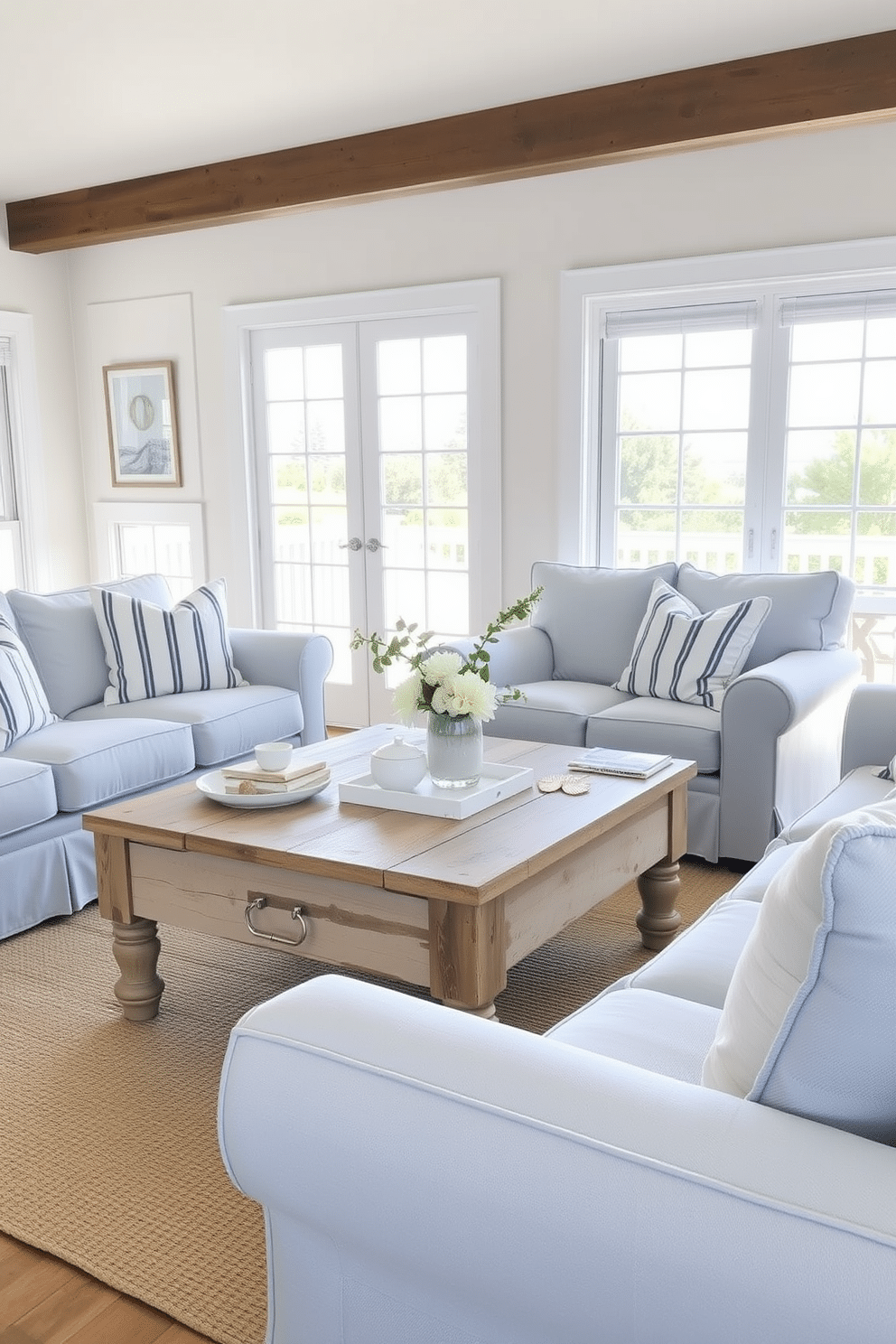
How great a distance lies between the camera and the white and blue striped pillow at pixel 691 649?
3.89 meters

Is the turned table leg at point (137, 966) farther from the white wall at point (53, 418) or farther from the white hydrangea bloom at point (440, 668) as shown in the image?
the white wall at point (53, 418)

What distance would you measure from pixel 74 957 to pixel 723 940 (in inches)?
75.1

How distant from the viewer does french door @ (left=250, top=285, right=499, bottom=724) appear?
5.25 meters

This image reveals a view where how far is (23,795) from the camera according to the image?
124 inches

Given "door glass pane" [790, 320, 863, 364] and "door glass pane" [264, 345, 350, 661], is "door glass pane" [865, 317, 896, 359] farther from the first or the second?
"door glass pane" [264, 345, 350, 661]

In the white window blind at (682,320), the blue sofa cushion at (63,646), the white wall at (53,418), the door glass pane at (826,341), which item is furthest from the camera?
the white wall at (53,418)

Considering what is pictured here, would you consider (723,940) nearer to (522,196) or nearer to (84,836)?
(84,836)

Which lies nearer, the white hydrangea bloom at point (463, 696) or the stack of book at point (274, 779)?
the white hydrangea bloom at point (463, 696)

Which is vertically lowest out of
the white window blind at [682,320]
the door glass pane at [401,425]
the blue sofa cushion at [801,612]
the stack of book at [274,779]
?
the stack of book at [274,779]

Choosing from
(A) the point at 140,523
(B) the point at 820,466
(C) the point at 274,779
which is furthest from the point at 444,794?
(A) the point at 140,523

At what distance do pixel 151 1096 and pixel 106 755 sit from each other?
1.27 m

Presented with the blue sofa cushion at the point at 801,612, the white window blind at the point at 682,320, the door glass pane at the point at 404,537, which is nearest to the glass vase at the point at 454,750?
the blue sofa cushion at the point at 801,612

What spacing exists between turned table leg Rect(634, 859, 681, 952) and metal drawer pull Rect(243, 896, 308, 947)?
1.04 meters

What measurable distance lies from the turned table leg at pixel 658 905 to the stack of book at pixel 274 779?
904mm
